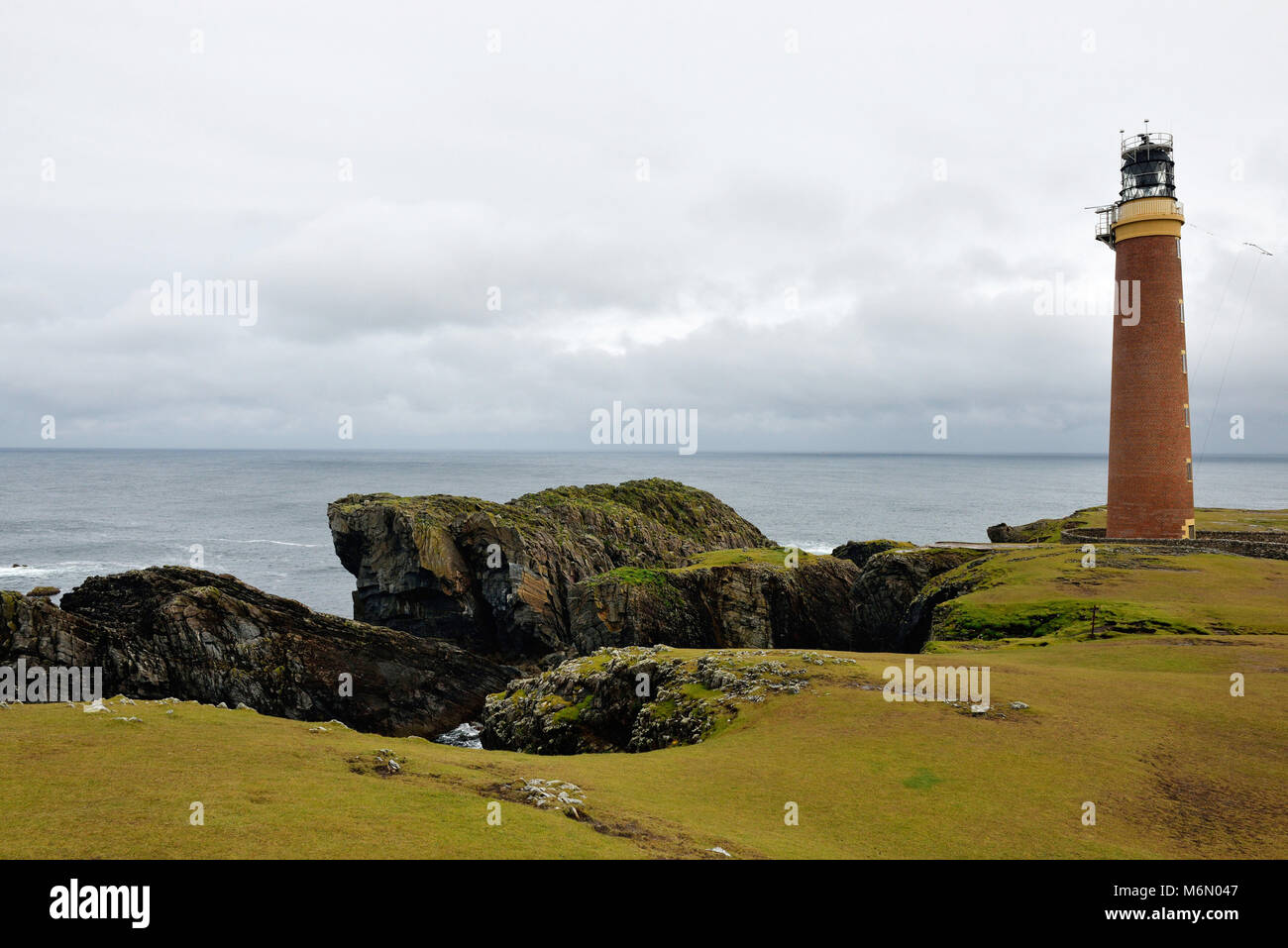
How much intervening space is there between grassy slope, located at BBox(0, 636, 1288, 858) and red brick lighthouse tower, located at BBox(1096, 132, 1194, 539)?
32352 millimetres

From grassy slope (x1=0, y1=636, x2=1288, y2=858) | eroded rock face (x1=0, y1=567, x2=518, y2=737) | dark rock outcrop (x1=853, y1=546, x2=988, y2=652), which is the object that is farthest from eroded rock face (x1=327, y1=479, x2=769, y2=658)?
grassy slope (x1=0, y1=636, x2=1288, y2=858)

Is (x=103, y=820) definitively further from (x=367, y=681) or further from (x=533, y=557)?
(x=533, y=557)

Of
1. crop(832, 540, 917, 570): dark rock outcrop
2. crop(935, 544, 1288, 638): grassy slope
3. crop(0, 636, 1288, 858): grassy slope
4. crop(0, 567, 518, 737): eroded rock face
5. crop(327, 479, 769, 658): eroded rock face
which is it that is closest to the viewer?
crop(0, 636, 1288, 858): grassy slope

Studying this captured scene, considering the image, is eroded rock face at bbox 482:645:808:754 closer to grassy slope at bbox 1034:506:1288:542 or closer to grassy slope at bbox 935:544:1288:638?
grassy slope at bbox 935:544:1288:638

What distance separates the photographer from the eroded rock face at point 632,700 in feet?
90.3

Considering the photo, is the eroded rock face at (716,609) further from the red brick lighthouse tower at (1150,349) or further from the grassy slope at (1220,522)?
the grassy slope at (1220,522)

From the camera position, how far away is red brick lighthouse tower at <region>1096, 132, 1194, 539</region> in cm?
5319

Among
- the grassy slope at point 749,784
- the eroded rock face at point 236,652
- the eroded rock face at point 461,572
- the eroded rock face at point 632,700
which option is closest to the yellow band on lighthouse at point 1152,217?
the grassy slope at point 749,784

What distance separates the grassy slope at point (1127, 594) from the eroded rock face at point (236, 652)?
29492mm

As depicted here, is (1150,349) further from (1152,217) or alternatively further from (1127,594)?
(1127,594)

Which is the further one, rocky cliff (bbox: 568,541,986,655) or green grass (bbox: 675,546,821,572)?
green grass (bbox: 675,546,821,572)

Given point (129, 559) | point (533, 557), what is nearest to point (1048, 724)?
point (533, 557)

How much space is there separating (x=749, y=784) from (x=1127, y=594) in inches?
1252

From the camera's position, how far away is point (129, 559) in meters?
106
